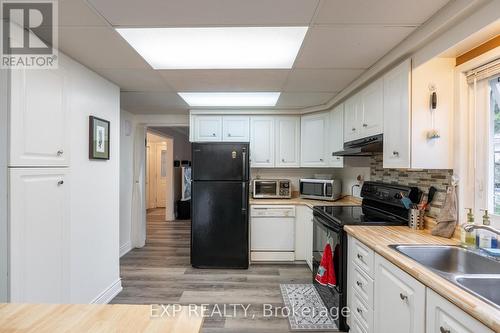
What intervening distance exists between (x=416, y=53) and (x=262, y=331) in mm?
2336

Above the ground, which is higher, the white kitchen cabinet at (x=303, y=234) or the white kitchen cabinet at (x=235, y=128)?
the white kitchen cabinet at (x=235, y=128)

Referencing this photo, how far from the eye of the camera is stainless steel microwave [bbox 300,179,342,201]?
11.9 ft

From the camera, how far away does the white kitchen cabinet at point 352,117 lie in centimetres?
267

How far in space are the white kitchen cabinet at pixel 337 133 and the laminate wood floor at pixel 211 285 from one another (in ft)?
4.76

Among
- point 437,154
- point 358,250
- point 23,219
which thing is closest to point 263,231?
point 358,250

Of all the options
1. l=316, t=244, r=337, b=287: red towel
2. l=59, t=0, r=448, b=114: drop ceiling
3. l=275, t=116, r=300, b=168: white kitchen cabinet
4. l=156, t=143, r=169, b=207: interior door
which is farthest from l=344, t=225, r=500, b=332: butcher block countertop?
l=156, t=143, r=169, b=207: interior door

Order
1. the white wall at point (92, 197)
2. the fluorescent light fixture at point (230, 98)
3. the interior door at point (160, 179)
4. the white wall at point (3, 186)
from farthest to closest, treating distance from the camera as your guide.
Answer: the interior door at point (160, 179), the fluorescent light fixture at point (230, 98), the white wall at point (92, 197), the white wall at point (3, 186)

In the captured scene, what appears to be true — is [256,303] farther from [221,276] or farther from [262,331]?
[221,276]

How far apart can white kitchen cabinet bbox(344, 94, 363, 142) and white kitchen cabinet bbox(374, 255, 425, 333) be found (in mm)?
1463

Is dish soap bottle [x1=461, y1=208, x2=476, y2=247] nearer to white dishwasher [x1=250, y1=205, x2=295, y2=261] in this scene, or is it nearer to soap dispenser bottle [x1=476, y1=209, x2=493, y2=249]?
soap dispenser bottle [x1=476, y1=209, x2=493, y2=249]

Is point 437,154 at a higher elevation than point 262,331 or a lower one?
higher

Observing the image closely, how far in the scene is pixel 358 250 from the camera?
193 centimetres

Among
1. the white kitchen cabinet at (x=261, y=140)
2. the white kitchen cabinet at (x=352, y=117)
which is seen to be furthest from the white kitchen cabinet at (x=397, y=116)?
the white kitchen cabinet at (x=261, y=140)

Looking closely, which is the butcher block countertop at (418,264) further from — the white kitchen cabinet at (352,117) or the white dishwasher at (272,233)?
the white dishwasher at (272,233)
